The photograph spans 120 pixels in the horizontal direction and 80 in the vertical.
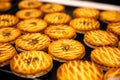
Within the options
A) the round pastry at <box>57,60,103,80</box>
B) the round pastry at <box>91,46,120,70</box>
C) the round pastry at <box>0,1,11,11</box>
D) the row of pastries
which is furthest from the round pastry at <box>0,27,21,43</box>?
the round pastry at <box>91,46,120,70</box>

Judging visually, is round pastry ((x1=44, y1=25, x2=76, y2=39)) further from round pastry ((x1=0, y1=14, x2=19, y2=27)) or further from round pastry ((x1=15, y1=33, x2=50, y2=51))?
round pastry ((x1=0, y1=14, x2=19, y2=27))

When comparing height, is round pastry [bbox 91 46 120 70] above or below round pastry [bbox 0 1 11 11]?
below

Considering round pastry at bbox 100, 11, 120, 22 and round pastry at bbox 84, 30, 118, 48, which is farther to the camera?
round pastry at bbox 100, 11, 120, 22

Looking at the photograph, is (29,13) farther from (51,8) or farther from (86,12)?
(86,12)

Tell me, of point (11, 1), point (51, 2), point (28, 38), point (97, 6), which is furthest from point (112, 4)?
point (11, 1)

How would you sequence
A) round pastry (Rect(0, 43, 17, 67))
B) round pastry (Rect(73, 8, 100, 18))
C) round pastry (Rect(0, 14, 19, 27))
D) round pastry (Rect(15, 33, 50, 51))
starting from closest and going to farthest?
round pastry (Rect(0, 43, 17, 67)) → round pastry (Rect(15, 33, 50, 51)) → round pastry (Rect(0, 14, 19, 27)) → round pastry (Rect(73, 8, 100, 18))
